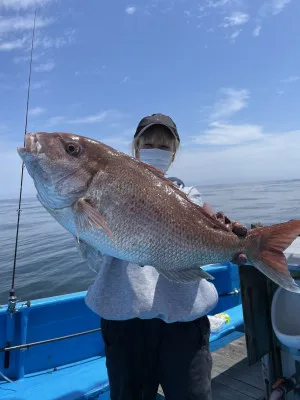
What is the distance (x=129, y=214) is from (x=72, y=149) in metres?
0.49

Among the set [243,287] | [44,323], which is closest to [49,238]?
[44,323]

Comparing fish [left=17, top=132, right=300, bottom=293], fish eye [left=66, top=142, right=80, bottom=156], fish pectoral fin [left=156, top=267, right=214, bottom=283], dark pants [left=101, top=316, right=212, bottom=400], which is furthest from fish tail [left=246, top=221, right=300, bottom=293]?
fish eye [left=66, top=142, right=80, bottom=156]

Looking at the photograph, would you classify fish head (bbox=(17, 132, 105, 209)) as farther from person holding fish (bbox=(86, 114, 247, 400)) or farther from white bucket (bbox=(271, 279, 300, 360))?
white bucket (bbox=(271, 279, 300, 360))

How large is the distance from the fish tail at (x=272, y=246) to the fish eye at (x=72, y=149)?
1.12 metres

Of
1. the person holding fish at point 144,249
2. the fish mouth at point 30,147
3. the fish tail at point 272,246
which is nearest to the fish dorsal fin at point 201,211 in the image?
the person holding fish at point 144,249

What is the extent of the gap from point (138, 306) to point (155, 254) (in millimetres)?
446

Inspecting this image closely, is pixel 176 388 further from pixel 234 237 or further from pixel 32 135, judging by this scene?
pixel 32 135

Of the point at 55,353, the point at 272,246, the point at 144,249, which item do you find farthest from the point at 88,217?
the point at 55,353

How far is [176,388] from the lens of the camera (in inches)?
80.6

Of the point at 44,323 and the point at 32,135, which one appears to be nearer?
the point at 32,135

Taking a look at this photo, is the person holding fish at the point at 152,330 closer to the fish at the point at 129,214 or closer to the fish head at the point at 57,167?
the fish at the point at 129,214

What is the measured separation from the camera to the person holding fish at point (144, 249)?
178 cm

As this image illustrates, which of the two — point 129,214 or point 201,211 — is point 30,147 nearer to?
point 129,214

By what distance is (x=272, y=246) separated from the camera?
198 centimetres
